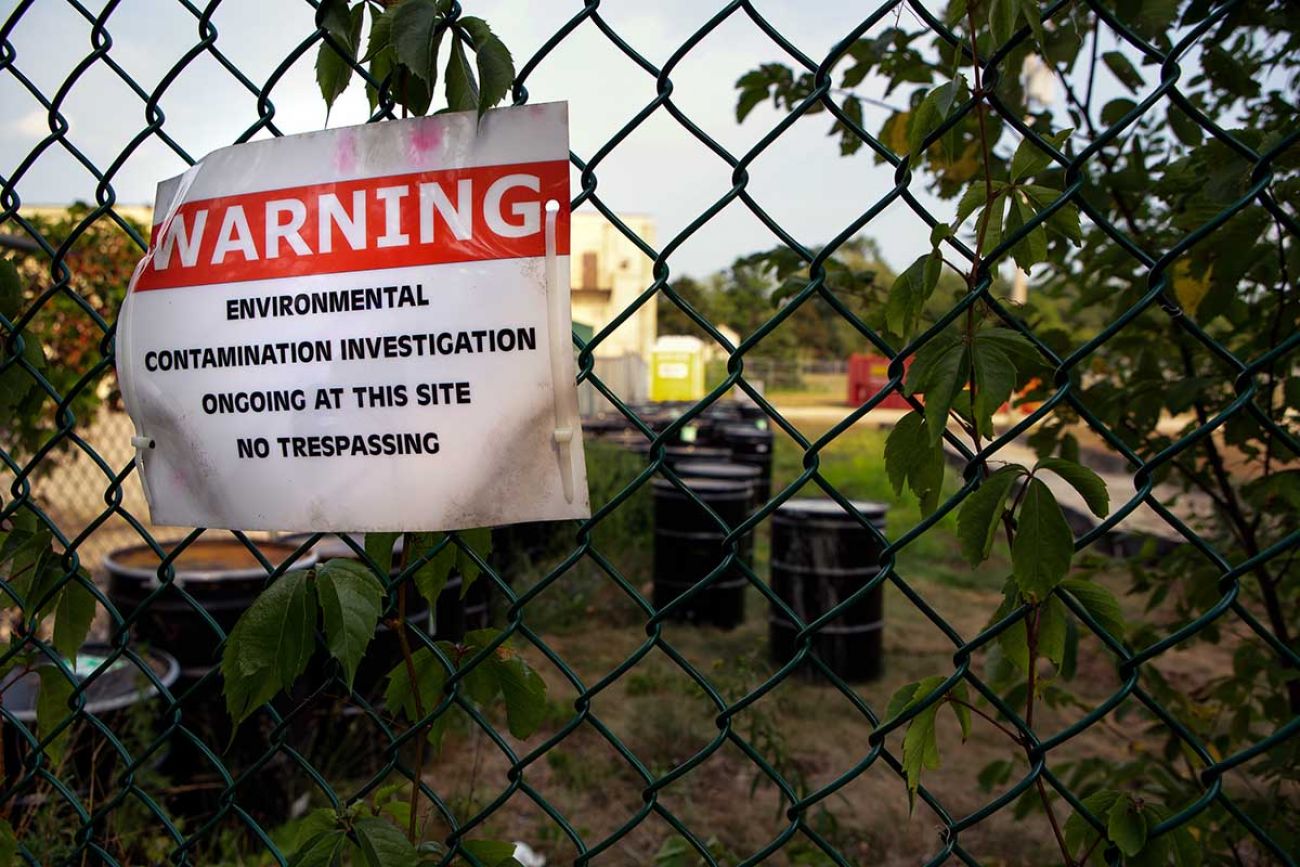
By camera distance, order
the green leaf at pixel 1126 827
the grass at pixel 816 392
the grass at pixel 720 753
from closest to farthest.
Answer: the green leaf at pixel 1126 827 → the grass at pixel 720 753 → the grass at pixel 816 392

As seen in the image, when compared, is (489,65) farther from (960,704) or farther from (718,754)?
(718,754)

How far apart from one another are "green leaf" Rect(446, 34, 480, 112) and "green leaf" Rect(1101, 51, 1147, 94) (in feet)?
4.35

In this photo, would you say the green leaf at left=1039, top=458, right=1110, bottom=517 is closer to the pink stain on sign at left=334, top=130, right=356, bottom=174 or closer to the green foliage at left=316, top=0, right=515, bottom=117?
the green foliage at left=316, top=0, right=515, bottom=117

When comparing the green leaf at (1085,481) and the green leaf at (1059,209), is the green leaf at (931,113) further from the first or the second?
the green leaf at (1085,481)

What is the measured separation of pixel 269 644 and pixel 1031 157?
2.94ft

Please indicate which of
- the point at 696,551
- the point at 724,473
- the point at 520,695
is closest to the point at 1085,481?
the point at 520,695

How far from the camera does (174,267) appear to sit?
3.61ft

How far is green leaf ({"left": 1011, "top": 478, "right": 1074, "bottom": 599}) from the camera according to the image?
847mm

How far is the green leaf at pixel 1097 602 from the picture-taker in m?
0.91

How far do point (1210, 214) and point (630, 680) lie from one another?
4.37 metres

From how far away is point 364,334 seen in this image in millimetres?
1004

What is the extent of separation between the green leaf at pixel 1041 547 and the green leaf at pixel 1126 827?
0.25 meters

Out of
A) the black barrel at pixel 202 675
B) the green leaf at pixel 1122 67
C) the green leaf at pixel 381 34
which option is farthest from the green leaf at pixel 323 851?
the black barrel at pixel 202 675

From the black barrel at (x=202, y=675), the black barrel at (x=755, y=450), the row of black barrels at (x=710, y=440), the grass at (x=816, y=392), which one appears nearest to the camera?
the black barrel at (x=202, y=675)
